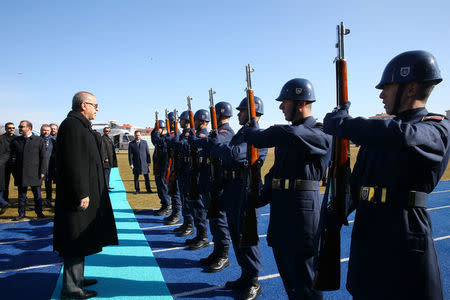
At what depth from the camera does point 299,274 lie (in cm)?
243

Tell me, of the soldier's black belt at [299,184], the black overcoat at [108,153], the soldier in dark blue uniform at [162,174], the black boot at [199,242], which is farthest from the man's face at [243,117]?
the black overcoat at [108,153]

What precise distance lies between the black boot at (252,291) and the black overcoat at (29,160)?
20.7 feet

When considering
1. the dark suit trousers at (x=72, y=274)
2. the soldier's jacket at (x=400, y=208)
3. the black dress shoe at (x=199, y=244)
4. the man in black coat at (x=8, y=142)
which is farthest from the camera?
the man in black coat at (x=8, y=142)

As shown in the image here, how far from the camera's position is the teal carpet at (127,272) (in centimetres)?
355

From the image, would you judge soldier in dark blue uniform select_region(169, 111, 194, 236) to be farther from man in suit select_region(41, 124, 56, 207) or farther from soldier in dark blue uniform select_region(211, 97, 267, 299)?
man in suit select_region(41, 124, 56, 207)

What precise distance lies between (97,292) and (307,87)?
11.6 ft

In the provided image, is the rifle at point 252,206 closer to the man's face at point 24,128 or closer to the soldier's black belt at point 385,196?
the soldier's black belt at point 385,196

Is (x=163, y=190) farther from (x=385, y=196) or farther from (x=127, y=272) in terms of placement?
(x=385, y=196)

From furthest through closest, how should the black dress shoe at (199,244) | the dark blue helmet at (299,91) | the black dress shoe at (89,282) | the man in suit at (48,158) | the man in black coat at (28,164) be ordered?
the man in suit at (48,158)
the man in black coat at (28,164)
the black dress shoe at (199,244)
the black dress shoe at (89,282)
the dark blue helmet at (299,91)

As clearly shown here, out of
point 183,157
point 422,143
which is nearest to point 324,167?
point 422,143

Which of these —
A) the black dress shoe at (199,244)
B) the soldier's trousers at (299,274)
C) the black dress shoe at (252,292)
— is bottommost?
the black dress shoe at (199,244)

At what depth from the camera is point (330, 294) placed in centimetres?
352

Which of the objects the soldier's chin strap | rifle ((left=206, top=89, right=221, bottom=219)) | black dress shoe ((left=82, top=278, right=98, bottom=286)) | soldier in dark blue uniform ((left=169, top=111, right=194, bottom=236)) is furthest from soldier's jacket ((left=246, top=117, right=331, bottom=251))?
soldier in dark blue uniform ((left=169, top=111, right=194, bottom=236))

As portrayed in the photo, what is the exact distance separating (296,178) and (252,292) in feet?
5.52
